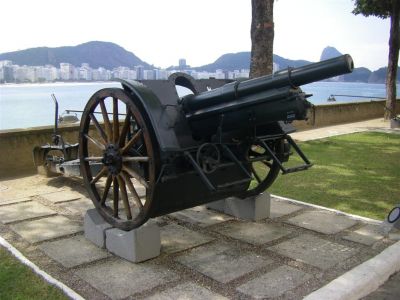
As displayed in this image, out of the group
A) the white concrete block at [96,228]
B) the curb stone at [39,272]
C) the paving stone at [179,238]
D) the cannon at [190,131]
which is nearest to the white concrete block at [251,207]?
the cannon at [190,131]

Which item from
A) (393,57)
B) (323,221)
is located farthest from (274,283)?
(393,57)

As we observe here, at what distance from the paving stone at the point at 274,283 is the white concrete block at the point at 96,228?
1.53m

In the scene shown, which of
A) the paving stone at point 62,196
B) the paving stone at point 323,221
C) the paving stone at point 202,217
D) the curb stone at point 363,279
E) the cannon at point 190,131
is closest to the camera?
the curb stone at point 363,279

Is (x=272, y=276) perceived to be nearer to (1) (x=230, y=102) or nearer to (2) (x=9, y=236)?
(1) (x=230, y=102)

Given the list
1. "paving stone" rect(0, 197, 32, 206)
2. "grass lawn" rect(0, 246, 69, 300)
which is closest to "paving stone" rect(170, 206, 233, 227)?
"grass lawn" rect(0, 246, 69, 300)

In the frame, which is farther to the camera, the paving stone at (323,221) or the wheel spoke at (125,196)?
the paving stone at (323,221)

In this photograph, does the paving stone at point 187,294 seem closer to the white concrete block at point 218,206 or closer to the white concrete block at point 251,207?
the white concrete block at point 251,207

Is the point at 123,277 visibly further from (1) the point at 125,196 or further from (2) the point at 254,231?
(2) the point at 254,231

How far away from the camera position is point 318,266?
4.17 meters

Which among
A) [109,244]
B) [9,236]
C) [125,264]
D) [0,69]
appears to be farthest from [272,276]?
[0,69]

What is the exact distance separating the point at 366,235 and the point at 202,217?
1.84 metres

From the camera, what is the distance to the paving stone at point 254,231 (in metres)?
4.87

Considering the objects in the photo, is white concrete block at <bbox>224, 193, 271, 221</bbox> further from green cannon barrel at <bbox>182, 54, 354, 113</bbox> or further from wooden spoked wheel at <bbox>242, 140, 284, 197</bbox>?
green cannon barrel at <bbox>182, 54, 354, 113</bbox>

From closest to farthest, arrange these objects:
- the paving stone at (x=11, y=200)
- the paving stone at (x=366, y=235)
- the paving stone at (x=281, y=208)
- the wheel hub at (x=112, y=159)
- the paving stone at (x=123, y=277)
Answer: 1. the paving stone at (x=123, y=277)
2. the wheel hub at (x=112, y=159)
3. the paving stone at (x=366, y=235)
4. the paving stone at (x=281, y=208)
5. the paving stone at (x=11, y=200)
